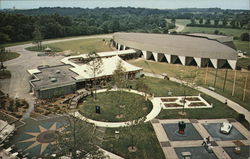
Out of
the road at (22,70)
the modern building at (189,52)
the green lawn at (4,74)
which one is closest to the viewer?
the road at (22,70)

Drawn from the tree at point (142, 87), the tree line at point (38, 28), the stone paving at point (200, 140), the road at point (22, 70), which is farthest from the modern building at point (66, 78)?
the tree line at point (38, 28)

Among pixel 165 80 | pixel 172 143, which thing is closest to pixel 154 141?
pixel 172 143

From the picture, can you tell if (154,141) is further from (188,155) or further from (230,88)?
(230,88)

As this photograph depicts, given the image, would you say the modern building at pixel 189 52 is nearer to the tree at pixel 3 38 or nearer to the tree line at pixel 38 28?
the tree line at pixel 38 28

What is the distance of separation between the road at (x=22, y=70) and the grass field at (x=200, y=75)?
26.4m

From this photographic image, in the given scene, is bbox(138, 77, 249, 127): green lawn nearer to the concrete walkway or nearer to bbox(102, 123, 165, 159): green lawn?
the concrete walkway

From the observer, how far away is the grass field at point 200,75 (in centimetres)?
4271

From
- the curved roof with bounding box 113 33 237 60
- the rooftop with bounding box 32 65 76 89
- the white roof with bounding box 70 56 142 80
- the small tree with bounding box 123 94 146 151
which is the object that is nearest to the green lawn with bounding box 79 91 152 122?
the small tree with bounding box 123 94 146 151

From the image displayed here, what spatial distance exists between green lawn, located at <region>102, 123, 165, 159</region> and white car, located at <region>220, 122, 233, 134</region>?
367 inches

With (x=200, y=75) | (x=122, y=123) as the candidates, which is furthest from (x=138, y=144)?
(x=200, y=75)

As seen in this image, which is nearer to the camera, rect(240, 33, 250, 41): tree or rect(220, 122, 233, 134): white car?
rect(220, 122, 233, 134): white car

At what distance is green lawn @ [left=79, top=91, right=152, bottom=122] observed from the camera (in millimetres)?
33125

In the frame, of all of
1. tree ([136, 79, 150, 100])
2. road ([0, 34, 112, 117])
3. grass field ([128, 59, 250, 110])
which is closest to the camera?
tree ([136, 79, 150, 100])

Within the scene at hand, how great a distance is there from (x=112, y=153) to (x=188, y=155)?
8.44m
